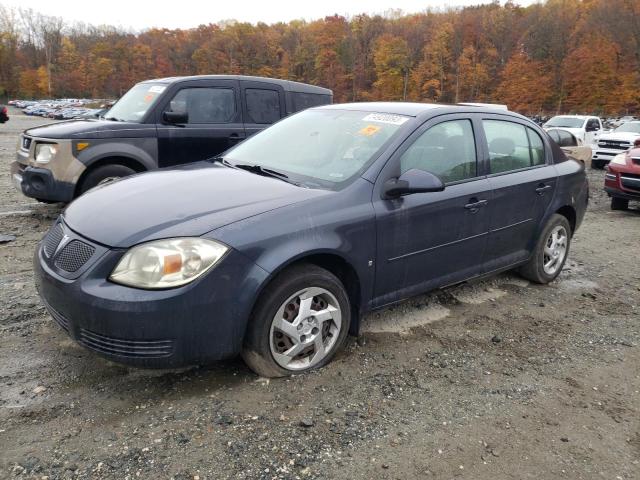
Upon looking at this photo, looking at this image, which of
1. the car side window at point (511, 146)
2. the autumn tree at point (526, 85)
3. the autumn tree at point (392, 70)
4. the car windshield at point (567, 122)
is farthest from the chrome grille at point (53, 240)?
the autumn tree at point (392, 70)

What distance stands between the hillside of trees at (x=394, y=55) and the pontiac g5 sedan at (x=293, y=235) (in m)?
72.2

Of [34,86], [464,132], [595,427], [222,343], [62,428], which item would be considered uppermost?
[34,86]

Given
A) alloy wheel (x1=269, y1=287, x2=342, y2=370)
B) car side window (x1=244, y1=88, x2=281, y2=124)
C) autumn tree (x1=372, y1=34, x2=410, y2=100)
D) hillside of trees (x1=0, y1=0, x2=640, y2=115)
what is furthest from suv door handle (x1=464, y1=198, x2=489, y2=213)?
autumn tree (x1=372, y1=34, x2=410, y2=100)

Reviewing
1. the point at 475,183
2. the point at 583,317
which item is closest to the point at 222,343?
the point at 475,183

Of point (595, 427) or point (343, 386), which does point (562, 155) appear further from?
point (343, 386)

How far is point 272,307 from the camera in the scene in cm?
284

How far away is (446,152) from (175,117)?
3.96 metres

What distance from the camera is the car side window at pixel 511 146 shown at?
4.24 metres

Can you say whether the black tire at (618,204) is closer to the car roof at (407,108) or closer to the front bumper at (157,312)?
the car roof at (407,108)

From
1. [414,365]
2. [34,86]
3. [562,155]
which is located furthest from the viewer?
[34,86]

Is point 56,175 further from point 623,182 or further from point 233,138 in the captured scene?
point 623,182

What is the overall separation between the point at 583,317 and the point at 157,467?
3559mm

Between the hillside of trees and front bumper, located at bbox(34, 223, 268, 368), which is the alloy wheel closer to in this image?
front bumper, located at bbox(34, 223, 268, 368)

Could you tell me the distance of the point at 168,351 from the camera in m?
2.62
